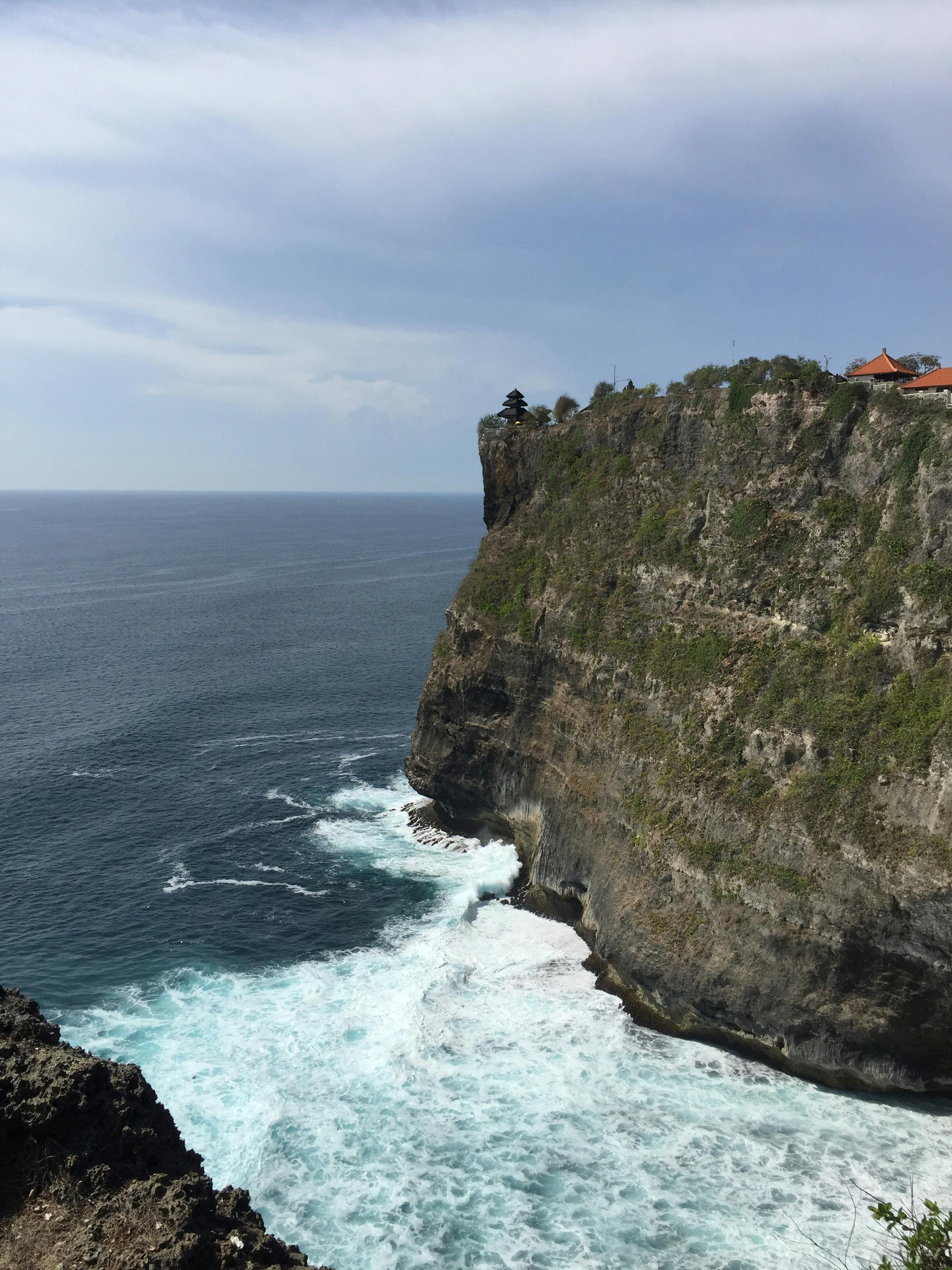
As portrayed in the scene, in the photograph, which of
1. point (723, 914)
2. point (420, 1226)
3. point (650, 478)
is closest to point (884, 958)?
point (723, 914)

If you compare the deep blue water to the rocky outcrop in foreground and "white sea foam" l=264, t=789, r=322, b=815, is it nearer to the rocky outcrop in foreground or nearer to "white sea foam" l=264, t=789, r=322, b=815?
"white sea foam" l=264, t=789, r=322, b=815

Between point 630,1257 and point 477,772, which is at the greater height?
point 477,772

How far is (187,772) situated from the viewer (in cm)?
7119

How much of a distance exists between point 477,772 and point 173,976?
77.6 ft

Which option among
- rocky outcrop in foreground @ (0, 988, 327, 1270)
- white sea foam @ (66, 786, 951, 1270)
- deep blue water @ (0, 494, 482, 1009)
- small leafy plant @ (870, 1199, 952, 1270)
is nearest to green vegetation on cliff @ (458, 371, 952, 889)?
white sea foam @ (66, 786, 951, 1270)

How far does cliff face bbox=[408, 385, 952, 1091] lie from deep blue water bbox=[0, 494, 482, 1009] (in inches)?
560

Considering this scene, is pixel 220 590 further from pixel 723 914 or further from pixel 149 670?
pixel 723 914

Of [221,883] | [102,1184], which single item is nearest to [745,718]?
[102,1184]

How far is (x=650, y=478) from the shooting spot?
5272cm

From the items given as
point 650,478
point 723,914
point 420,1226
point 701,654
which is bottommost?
point 420,1226

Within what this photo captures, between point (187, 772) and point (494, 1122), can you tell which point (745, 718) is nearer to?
point (494, 1122)

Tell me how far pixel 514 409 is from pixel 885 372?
27782 millimetres

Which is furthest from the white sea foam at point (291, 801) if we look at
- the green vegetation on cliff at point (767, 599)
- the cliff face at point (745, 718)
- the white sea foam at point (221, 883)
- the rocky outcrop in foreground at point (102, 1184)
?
the rocky outcrop in foreground at point (102, 1184)

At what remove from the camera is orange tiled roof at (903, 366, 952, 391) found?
40.5 meters
